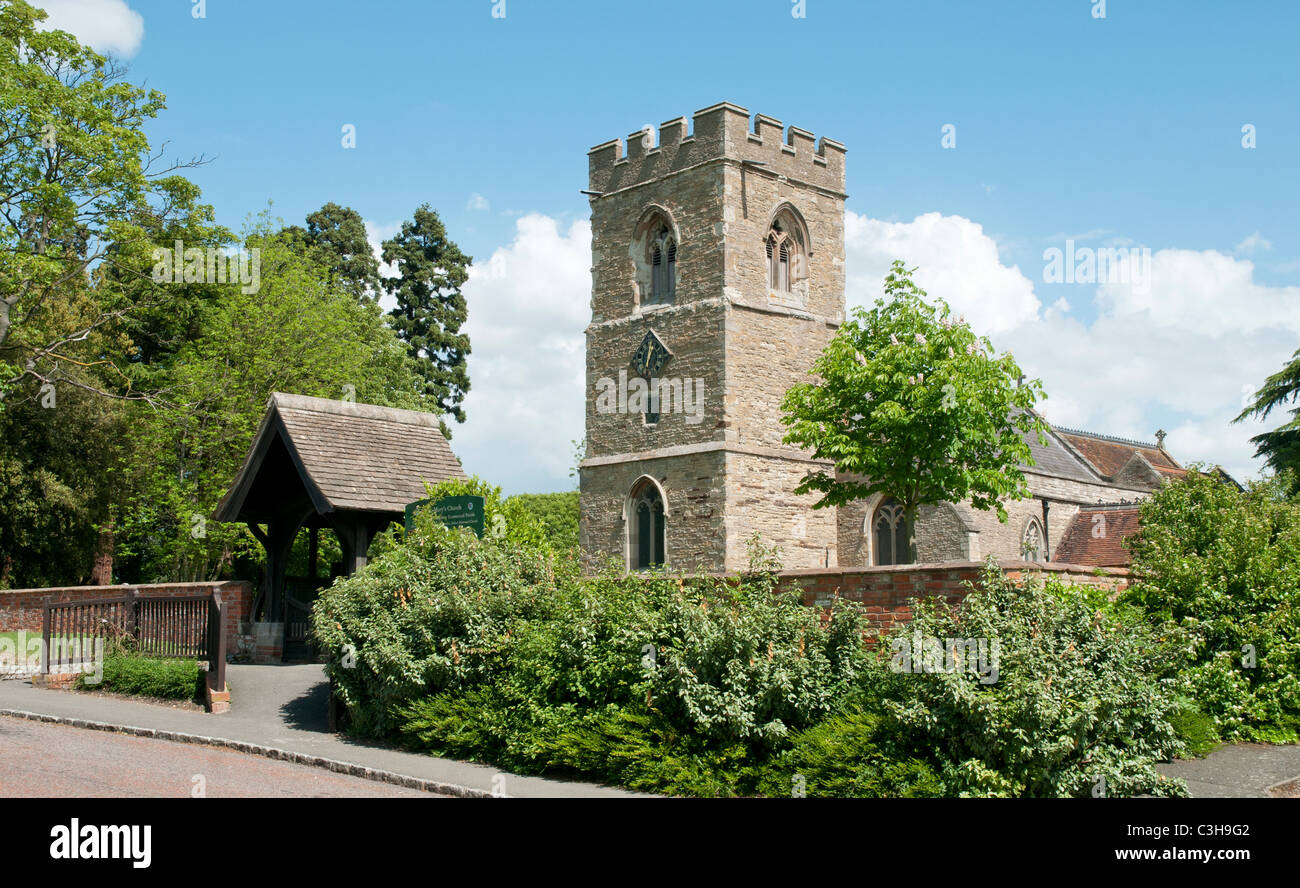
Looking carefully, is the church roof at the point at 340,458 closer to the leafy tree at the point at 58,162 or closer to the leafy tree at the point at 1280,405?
the leafy tree at the point at 58,162

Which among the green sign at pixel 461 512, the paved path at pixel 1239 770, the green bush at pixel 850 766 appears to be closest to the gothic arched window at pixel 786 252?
the green sign at pixel 461 512

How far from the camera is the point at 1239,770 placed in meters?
10.0

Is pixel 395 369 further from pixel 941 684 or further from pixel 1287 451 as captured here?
pixel 941 684

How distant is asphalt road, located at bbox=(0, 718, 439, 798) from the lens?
31.0 feet

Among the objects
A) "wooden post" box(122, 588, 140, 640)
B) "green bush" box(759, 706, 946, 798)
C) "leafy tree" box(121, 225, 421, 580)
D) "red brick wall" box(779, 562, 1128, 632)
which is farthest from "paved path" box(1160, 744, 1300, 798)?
"leafy tree" box(121, 225, 421, 580)

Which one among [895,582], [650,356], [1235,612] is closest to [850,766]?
[895,582]

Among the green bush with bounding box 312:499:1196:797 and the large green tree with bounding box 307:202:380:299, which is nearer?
the green bush with bounding box 312:499:1196:797

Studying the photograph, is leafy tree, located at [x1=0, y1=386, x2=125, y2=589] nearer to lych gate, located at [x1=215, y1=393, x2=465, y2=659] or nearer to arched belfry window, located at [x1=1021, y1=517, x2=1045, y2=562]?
lych gate, located at [x1=215, y1=393, x2=465, y2=659]

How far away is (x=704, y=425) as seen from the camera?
30.9 m

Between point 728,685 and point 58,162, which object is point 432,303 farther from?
point 728,685

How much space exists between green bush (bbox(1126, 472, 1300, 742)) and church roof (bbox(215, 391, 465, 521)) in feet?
36.5
